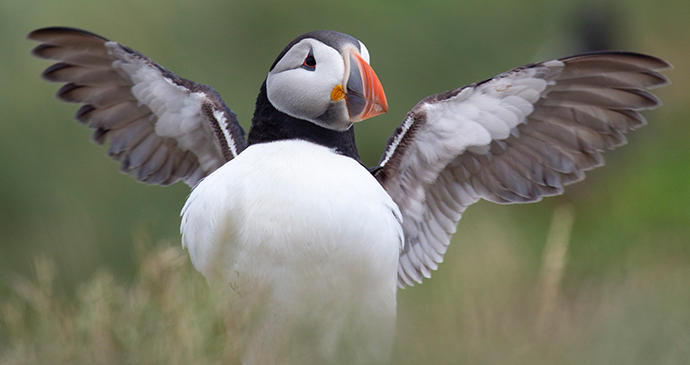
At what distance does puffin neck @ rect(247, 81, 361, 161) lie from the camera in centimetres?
329

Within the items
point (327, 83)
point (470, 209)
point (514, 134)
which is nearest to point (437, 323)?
point (327, 83)

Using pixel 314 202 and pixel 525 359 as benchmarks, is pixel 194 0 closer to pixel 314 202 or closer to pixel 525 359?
pixel 314 202

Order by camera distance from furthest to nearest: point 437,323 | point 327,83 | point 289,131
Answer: point 289,131, point 327,83, point 437,323

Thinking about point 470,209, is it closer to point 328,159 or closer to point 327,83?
point 328,159

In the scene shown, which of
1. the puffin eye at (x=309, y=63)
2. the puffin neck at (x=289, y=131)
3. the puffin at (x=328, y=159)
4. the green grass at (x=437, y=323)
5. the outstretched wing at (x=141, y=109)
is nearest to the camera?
the green grass at (x=437, y=323)

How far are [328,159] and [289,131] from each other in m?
0.26

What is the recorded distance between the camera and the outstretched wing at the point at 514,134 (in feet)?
11.0

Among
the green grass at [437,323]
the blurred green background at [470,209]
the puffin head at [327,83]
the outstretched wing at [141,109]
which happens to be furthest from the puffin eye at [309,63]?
the green grass at [437,323]

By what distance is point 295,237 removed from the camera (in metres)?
2.96

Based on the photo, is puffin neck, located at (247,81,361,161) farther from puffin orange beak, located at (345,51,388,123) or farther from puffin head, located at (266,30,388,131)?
puffin orange beak, located at (345,51,388,123)

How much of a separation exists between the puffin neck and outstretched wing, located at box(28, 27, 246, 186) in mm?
474

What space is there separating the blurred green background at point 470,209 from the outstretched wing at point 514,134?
0.28m

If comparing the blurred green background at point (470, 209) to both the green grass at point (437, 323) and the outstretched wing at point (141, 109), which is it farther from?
the outstretched wing at point (141, 109)

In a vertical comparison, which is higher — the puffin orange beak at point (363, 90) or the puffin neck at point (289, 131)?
the puffin orange beak at point (363, 90)
